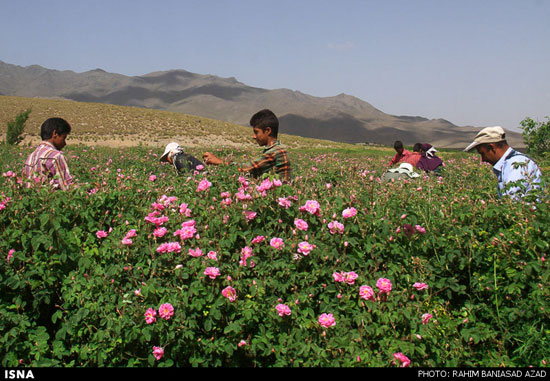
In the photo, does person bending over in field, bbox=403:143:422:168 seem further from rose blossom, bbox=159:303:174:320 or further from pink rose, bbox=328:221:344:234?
rose blossom, bbox=159:303:174:320

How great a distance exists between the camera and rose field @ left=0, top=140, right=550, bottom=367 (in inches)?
95.8

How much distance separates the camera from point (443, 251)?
119 inches

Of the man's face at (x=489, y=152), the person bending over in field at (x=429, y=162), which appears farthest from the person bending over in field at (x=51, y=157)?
the person bending over in field at (x=429, y=162)

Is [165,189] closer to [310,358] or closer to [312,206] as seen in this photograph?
[312,206]

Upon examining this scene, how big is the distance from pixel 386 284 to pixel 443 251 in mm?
757

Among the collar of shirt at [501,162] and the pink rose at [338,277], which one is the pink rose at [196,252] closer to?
the pink rose at [338,277]

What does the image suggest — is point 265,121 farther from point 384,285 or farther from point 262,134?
point 384,285

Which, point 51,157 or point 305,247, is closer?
point 305,247

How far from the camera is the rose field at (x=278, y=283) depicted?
2434 mm

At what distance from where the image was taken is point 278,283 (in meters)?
2.61

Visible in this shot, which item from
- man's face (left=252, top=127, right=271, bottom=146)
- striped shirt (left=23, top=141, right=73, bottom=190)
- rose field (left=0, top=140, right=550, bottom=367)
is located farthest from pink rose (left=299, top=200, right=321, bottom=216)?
striped shirt (left=23, top=141, right=73, bottom=190)

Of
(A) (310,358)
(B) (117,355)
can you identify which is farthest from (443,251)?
(B) (117,355)

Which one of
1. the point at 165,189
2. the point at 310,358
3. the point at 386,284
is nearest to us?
the point at 310,358

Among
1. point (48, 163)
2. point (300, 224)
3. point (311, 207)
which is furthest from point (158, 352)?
point (48, 163)
